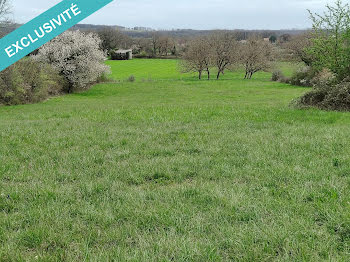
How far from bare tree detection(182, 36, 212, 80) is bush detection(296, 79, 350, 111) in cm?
5089

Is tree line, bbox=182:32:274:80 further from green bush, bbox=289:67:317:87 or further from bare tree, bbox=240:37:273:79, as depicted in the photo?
green bush, bbox=289:67:317:87

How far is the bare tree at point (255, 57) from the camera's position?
219 feet

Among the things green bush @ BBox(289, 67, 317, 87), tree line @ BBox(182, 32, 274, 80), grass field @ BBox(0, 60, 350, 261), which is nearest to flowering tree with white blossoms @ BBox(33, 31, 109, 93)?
tree line @ BBox(182, 32, 274, 80)

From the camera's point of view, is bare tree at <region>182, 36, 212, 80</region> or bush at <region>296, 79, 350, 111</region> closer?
bush at <region>296, 79, 350, 111</region>

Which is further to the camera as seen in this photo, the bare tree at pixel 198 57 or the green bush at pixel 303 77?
the bare tree at pixel 198 57

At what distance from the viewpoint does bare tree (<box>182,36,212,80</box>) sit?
64.2 m

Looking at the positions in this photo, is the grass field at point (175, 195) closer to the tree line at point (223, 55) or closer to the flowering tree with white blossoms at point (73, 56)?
the flowering tree with white blossoms at point (73, 56)

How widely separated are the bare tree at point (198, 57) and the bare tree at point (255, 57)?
7.96m

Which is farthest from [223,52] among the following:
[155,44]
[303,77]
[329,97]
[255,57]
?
[329,97]

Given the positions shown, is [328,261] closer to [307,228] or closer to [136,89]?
[307,228]

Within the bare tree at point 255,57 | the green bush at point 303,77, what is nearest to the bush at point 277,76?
the green bush at point 303,77

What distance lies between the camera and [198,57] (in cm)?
6469

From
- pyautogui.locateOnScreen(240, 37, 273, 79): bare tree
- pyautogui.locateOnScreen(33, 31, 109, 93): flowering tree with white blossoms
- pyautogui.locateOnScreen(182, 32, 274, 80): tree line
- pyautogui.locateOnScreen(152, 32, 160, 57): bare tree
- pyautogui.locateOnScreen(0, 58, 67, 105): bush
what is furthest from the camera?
pyautogui.locateOnScreen(152, 32, 160, 57): bare tree

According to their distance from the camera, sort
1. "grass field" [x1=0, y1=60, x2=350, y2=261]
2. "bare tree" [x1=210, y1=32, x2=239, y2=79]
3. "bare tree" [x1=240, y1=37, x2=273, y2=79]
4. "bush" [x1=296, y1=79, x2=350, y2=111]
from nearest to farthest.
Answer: "grass field" [x1=0, y1=60, x2=350, y2=261] < "bush" [x1=296, y1=79, x2=350, y2=111] < "bare tree" [x1=210, y1=32, x2=239, y2=79] < "bare tree" [x1=240, y1=37, x2=273, y2=79]
